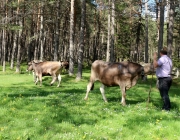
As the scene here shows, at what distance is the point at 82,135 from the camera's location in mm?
7152

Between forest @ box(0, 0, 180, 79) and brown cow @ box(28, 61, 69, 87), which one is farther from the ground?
forest @ box(0, 0, 180, 79)

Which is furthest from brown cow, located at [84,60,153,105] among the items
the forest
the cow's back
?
the forest

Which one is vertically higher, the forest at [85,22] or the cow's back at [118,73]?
the forest at [85,22]

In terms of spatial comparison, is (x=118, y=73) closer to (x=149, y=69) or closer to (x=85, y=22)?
Result: (x=149, y=69)

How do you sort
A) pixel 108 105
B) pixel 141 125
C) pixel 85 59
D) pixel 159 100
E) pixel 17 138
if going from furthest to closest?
1. pixel 85 59
2. pixel 159 100
3. pixel 108 105
4. pixel 141 125
5. pixel 17 138

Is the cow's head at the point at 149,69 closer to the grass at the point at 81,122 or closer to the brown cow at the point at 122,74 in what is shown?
the brown cow at the point at 122,74

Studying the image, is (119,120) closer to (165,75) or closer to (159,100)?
(165,75)

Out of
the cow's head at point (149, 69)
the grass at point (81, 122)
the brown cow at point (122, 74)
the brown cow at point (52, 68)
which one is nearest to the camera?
the grass at point (81, 122)

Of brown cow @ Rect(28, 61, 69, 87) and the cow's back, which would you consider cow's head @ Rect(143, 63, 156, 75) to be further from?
brown cow @ Rect(28, 61, 69, 87)

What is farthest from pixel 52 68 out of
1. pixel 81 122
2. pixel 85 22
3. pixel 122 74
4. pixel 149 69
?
pixel 85 22

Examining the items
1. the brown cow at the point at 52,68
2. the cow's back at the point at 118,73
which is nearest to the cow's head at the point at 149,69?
the cow's back at the point at 118,73

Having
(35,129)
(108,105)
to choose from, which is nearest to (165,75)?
(108,105)

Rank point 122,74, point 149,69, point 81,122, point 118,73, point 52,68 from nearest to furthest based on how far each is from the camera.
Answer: point 81,122 < point 149,69 < point 122,74 < point 118,73 < point 52,68

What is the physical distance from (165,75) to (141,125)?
9.63ft
